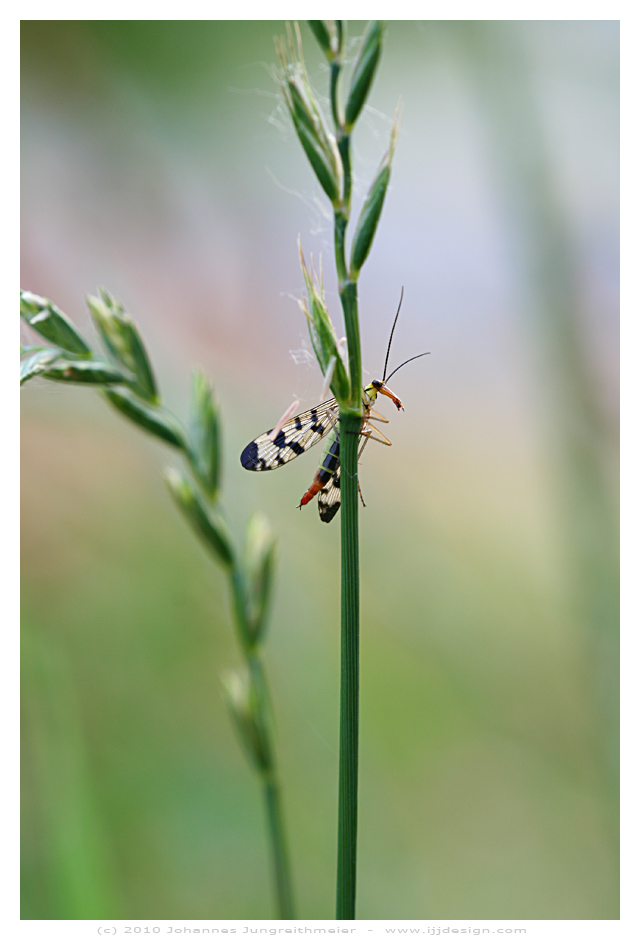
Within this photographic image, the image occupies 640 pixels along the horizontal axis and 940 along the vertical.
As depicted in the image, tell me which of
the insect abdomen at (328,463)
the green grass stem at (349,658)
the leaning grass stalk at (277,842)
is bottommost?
the leaning grass stalk at (277,842)

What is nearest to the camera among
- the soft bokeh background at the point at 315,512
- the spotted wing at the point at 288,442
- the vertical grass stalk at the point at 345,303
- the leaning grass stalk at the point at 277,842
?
the vertical grass stalk at the point at 345,303

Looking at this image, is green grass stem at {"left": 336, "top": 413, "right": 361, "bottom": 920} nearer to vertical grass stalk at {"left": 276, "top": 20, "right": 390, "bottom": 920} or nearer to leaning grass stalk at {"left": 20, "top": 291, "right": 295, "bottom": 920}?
vertical grass stalk at {"left": 276, "top": 20, "right": 390, "bottom": 920}

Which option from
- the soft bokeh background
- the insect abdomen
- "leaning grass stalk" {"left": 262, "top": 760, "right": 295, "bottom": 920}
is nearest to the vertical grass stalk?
"leaning grass stalk" {"left": 262, "top": 760, "right": 295, "bottom": 920}

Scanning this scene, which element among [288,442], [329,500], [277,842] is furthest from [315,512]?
[277,842]

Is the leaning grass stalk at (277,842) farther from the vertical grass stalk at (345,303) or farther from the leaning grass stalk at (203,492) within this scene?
the vertical grass stalk at (345,303)

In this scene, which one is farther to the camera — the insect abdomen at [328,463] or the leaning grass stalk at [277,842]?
the insect abdomen at [328,463]

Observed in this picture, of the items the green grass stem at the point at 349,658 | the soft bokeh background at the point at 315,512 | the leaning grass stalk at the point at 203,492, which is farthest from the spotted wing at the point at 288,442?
the green grass stem at the point at 349,658

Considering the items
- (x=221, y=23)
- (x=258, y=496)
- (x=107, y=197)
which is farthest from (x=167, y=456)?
(x=221, y=23)
